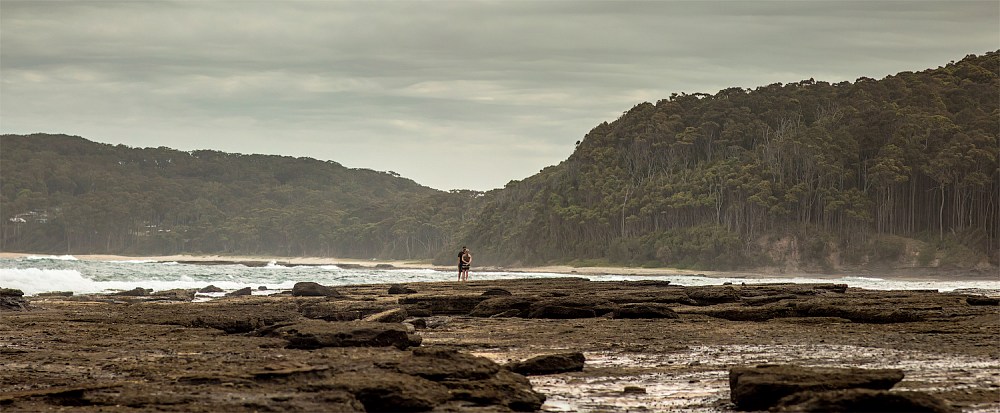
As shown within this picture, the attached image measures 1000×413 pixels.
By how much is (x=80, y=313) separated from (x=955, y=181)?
247 feet

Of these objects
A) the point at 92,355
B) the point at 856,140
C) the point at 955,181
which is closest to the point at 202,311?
the point at 92,355

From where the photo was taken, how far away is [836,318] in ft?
67.2

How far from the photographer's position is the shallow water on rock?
1131 centimetres

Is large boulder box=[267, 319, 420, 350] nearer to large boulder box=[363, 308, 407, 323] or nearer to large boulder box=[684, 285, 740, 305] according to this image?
large boulder box=[363, 308, 407, 323]

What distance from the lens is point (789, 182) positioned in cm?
10031

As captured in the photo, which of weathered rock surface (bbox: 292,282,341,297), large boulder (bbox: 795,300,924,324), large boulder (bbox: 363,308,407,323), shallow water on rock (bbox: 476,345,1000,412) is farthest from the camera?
weathered rock surface (bbox: 292,282,341,297)

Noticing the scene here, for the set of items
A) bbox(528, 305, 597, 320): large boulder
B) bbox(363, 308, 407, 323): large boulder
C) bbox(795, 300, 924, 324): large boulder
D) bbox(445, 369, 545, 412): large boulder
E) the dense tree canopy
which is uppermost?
the dense tree canopy

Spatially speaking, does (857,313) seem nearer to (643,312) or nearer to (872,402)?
(643,312)

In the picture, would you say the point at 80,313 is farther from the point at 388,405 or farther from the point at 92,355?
the point at 388,405

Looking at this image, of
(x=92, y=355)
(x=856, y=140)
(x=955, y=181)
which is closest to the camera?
(x=92, y=355)

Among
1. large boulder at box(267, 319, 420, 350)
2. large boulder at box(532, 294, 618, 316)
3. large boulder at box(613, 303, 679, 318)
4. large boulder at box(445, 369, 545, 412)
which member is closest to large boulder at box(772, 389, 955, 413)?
large boulder at box(445, 369, 545, 412)

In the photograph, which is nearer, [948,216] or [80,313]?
[80,313]

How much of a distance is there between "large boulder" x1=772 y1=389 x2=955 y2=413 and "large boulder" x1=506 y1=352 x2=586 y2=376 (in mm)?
4026

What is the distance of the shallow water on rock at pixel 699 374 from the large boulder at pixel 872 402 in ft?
2.62
